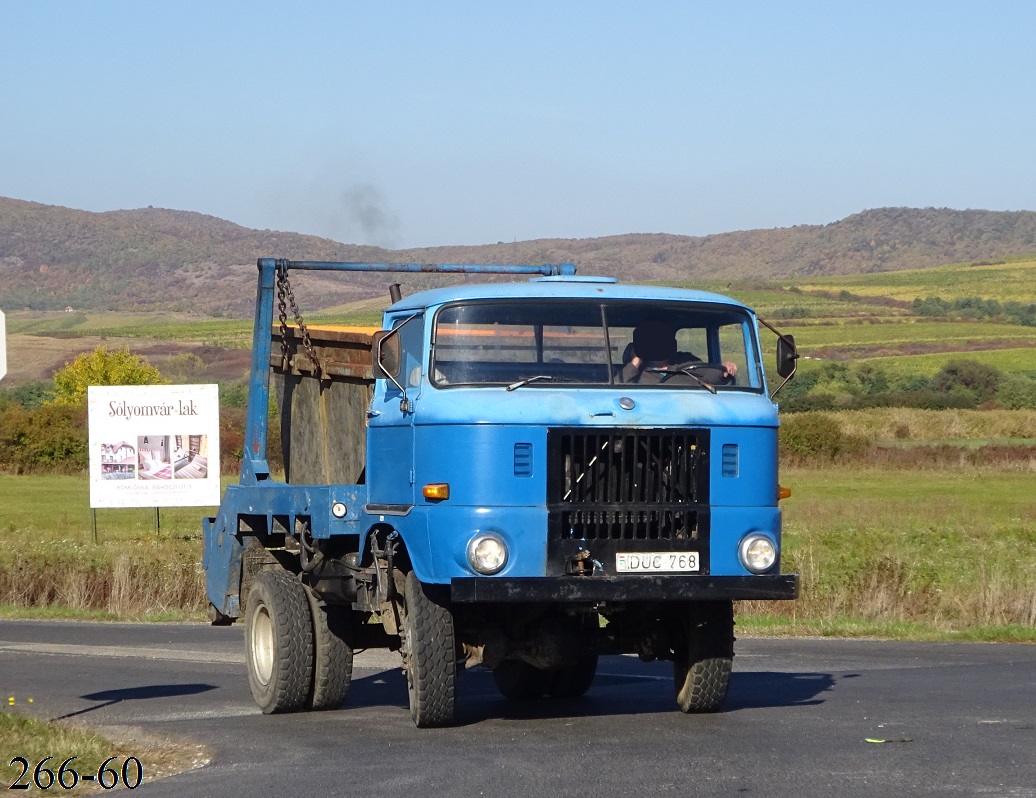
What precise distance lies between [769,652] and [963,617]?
4.52m

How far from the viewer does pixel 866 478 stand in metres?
55.7

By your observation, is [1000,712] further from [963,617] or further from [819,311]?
[819,311]

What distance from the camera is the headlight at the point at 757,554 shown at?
369 inches

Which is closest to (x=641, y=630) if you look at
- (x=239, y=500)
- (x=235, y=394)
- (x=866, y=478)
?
(x=239, y=500)

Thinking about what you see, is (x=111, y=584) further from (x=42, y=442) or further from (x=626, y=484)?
(x=42, y=442)

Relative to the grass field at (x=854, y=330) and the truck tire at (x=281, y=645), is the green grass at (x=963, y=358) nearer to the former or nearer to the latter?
the grass field at (x=854, y=330)

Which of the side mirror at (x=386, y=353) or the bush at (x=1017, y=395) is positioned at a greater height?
the side mirror at (x=386, y=353)

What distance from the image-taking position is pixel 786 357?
10211 mm

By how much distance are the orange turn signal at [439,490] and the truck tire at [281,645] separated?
7.29 ft

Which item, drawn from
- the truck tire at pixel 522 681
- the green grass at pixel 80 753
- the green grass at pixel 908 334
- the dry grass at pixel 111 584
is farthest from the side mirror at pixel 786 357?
the green grass at pixel 908 334

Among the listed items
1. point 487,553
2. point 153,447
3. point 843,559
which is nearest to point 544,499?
point 487,553

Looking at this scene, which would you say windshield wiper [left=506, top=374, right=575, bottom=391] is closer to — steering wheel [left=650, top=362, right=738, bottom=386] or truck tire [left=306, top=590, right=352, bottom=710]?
steering wheel [left=650, top=362, right=738, bottom=386]

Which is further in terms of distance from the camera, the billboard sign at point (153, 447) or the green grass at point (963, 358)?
the green grass at point (963, 358)

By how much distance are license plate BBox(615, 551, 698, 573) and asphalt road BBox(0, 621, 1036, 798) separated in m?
0.97
